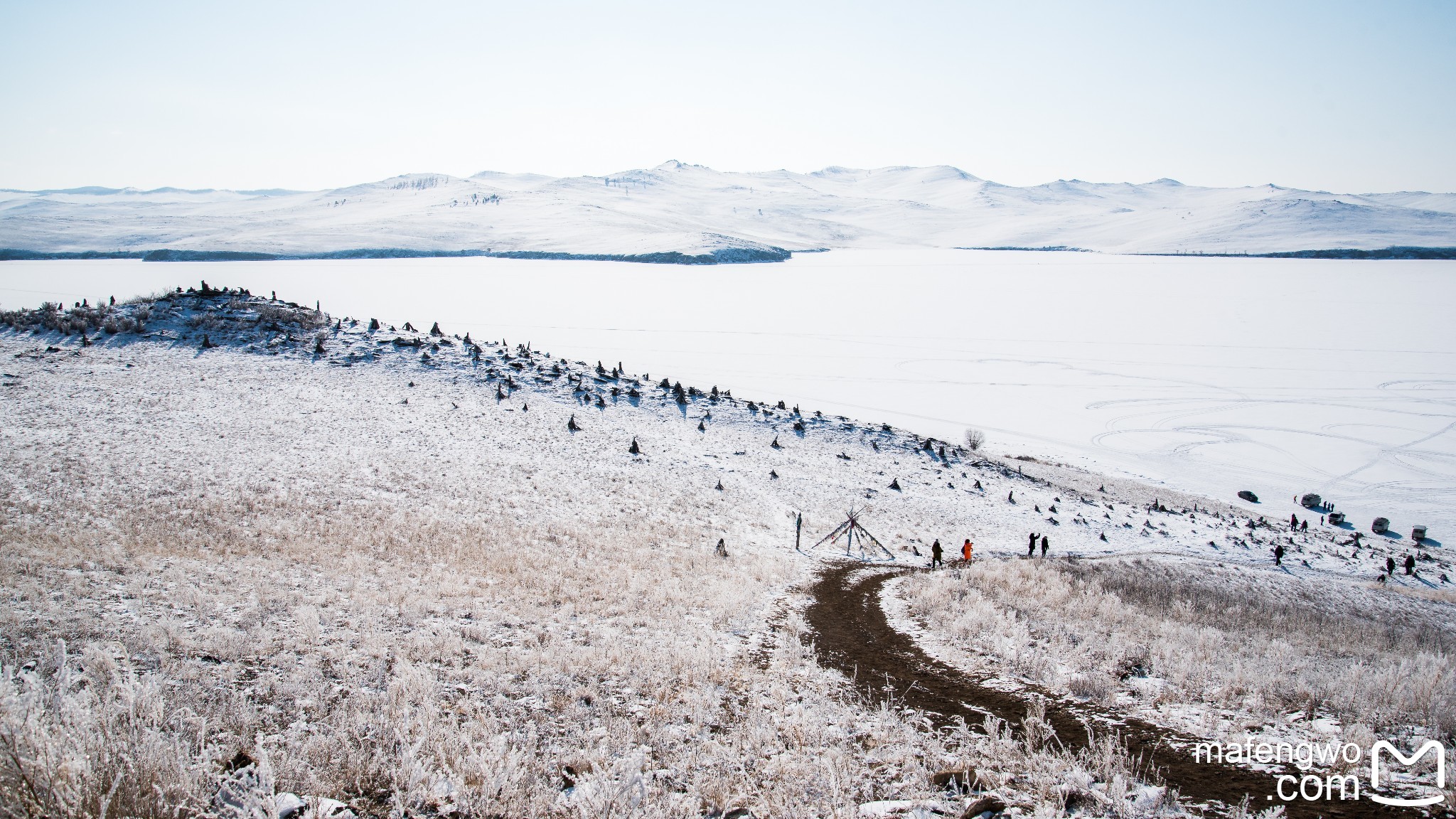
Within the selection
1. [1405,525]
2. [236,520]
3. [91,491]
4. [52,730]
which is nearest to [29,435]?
[91,491]

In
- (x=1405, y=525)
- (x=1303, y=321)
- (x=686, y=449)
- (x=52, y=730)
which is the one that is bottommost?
(x=1405, y=525)

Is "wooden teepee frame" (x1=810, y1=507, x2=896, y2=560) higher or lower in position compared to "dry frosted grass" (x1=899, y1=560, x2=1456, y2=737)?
lower

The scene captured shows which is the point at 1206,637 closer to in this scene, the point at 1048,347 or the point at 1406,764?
the point at 1406,764

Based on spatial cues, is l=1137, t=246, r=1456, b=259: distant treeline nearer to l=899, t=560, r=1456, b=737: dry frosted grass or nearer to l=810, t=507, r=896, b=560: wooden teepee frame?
l=899, t=560, r=1456, b=737: dry frosted grass

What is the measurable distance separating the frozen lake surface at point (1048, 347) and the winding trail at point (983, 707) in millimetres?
28937

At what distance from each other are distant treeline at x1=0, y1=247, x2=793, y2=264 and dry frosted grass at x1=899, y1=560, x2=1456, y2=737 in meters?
120

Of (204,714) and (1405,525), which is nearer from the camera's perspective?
(204,714)

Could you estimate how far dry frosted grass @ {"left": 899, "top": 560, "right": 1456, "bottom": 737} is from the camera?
344 inches

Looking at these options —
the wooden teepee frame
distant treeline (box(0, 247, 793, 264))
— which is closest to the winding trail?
the wooden teepee frame

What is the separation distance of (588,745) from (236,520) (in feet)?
44.4

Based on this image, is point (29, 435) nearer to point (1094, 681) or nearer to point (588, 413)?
point (588, 413)

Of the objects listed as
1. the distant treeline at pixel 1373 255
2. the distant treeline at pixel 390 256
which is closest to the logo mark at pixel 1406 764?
the distant treeline at pixel 390 256

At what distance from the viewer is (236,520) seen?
1627 centimetres

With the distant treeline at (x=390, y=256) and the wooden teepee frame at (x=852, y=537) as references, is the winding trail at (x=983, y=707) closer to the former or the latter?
the wooden teepee frame at (x=852, y=537)
